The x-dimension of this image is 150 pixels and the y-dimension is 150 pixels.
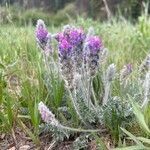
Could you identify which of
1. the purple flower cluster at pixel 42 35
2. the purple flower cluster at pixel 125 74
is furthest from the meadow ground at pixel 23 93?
the purple flower cluster at pixel 42 35

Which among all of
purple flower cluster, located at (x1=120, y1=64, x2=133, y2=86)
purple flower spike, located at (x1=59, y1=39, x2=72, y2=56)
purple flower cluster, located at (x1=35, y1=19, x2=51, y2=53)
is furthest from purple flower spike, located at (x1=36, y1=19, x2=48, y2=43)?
purple flower cluster, located at (x1=120, y1=64, x2=133, y2=86)

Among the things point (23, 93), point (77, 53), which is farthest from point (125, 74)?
point (23, 93)

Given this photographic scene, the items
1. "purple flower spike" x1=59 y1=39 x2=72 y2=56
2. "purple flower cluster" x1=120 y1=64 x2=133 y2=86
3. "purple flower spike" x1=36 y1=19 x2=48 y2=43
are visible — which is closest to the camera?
"purple flower spike" x1=59 y1=39 x2=72 y2=56

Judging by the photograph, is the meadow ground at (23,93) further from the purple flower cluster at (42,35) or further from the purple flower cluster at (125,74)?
the purple flower cluster at (42,35)

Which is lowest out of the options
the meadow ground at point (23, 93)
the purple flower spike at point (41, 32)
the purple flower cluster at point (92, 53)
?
the meadow ground at point (23, 93)

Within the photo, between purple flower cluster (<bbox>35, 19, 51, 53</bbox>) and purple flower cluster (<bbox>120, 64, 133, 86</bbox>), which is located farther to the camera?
purple flower cluster (<bbox>120, 64, 133, 86</bbox>)

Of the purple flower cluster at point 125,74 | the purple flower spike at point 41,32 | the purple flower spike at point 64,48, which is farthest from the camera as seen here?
the purple flower cluster at point 125,74

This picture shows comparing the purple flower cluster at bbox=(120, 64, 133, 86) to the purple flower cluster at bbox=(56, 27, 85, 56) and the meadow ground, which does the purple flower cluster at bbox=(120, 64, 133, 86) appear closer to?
the meadow ground

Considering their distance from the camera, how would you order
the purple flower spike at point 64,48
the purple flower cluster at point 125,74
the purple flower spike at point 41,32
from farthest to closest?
the purple flower cluster at point 125,74 → the purple flower spike at point 41,32 → the purple flower spike at point 64,48

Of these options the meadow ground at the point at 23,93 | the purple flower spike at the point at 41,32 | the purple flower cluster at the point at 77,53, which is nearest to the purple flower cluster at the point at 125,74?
the meadow ground at the point at 23,93

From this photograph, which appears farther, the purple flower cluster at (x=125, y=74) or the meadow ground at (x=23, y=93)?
the purple flower cluster at (x=125, y=74)

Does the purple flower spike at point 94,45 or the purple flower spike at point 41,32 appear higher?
the purple flower spike at point 41,32

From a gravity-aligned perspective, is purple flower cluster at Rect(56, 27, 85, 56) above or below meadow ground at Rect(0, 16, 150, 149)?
above
